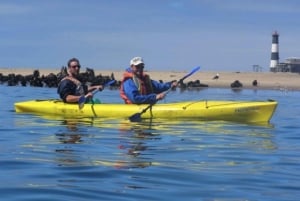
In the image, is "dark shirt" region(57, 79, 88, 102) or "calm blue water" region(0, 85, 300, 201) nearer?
"calm blue water" region(0, 85, 300, 201)

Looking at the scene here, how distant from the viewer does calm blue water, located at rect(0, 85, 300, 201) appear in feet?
19.2

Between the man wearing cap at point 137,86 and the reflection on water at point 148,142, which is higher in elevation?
the man wearing cap at point 137,86

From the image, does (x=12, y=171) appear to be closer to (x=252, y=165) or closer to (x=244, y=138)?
(x=252, y=165)

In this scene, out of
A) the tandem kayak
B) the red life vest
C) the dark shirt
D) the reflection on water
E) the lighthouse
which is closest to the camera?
the reflection on water

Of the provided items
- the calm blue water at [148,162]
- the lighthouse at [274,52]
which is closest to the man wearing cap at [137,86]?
the calm blue water at [148,162]

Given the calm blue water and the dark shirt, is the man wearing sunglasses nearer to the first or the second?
the dark shirt

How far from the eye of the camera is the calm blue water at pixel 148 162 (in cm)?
585

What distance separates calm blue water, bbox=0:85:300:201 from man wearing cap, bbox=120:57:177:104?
3.12ft

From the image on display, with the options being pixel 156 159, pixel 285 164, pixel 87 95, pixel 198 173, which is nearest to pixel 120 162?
pixel 156 159

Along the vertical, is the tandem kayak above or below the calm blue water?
above

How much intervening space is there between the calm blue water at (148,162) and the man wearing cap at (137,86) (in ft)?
3.12

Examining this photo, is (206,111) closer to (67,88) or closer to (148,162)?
(67,88)

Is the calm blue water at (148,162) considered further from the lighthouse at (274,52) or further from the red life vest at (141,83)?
the lighthouse at (274,52)

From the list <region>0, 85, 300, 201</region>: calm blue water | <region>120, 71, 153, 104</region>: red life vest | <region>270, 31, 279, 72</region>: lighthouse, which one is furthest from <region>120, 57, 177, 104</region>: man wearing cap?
<region>270, 31, 279, 72</region>: lighthouse
